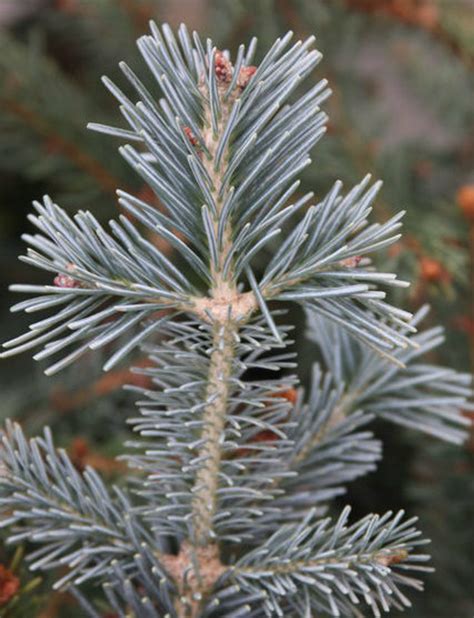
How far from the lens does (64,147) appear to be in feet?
1.72

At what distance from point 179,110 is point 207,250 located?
0.04m

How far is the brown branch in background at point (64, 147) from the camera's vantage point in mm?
517

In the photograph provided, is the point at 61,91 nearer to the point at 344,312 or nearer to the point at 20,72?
the point at 20,72

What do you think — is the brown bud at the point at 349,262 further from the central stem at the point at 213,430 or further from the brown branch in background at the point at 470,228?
the brown branch in background at the point at 470,228

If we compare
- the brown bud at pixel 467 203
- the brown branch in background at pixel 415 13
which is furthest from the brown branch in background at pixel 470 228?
the brown branch in background at pixel 415 13

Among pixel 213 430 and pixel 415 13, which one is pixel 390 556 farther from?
pixel 415 13

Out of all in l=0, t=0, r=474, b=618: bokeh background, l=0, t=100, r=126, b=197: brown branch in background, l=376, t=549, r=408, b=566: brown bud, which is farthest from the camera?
l=0, t=100, r=126, b=197: brown branch in background

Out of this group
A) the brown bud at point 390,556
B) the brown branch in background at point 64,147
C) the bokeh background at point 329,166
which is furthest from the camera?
the brown branch in background at point 64,147

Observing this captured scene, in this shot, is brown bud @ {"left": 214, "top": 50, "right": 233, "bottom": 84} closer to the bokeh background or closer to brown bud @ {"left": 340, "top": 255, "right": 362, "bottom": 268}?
brown bud @ {"left": 340, "top": 255, "right": 362, "bottom": 268}

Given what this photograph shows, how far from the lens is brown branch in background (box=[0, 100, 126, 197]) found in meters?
0.52

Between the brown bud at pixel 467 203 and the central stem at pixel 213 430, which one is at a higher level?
the brown bud at pixel 467 203

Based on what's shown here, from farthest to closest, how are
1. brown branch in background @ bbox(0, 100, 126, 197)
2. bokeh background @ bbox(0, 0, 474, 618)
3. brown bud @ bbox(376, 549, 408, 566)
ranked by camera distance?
brown branch in background @ bbox(0, 100, 126, 197), bokeh background @ bbox(0, 0, 474, 618), brown bud @ bbox(376, 549, 408, 566)

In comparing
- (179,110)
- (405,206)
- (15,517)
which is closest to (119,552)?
(15,517)

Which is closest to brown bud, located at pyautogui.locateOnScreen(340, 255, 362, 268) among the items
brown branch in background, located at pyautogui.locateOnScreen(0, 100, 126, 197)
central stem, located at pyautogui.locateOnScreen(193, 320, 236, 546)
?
central stem, located at pyautogui.locateOnScreen(193, 320, 236, 546)
